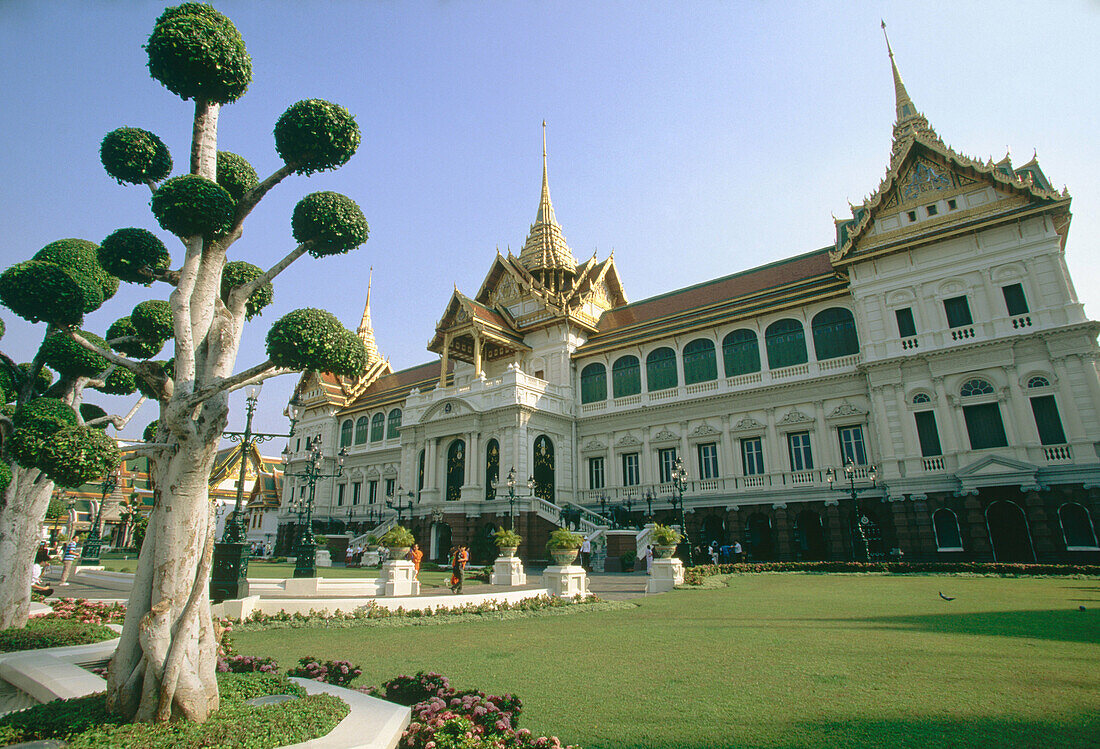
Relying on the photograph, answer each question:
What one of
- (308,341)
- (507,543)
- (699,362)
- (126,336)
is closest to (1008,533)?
(699,362)

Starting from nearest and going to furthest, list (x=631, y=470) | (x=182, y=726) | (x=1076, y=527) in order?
(x=182, y=726)
(x=1076, y=527)
(x=631, y=470)

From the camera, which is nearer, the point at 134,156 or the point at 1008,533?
the point at 134,156

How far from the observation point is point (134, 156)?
6617mm

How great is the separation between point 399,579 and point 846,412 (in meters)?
20.0

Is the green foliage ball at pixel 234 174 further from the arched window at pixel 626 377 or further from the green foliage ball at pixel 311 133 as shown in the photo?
the arched window at pixel 626 377

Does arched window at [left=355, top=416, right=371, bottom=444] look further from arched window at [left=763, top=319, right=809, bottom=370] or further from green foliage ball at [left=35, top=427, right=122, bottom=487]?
green foliage ball at [left=35, top=427, right=122, bottom=487]

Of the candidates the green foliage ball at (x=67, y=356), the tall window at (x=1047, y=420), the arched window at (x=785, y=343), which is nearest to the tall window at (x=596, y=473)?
the arched window at (x=785, y=343)

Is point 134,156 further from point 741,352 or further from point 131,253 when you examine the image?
point 741,352

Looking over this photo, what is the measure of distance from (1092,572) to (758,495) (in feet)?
37.2

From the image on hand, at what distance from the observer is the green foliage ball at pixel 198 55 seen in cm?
600

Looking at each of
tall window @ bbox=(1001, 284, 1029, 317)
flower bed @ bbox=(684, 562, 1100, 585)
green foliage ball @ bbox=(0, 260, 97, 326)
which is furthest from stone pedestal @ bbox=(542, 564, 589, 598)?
tall window @ bbox=(1001, 284, 1029, 317)

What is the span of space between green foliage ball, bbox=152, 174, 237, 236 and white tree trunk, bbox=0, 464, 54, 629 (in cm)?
697

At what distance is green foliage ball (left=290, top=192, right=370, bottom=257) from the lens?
651cm

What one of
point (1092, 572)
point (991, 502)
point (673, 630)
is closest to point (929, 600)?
point (673, 630)
